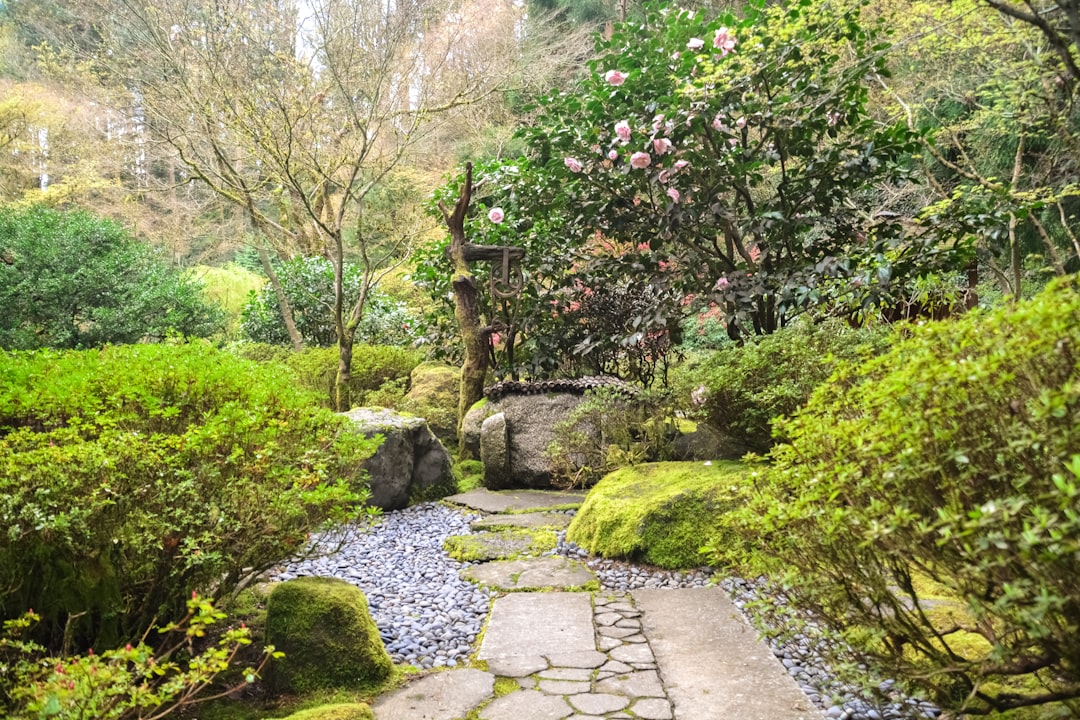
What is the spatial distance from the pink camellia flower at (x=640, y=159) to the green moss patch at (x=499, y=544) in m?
2.65

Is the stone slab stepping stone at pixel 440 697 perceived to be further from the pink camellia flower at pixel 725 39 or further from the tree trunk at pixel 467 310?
the tree trunk at pixel 467 310

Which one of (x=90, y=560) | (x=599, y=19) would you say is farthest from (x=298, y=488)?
(x=599, y=19)

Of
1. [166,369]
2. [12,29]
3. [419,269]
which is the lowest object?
[166,369]

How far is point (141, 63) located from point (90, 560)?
803cm

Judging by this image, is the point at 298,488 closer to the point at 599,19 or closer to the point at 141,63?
the point at 141,63

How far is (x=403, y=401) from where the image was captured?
7.71 metres

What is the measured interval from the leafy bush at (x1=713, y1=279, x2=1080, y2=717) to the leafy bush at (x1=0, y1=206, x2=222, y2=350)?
8578mm

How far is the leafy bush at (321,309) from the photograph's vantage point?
10.3m

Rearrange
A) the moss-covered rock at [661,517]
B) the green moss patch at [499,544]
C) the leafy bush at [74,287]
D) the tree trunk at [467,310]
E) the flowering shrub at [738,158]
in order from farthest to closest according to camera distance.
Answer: the leafy bush at [74,287] → the tree trunk at [467,310] → the flowering shrub at [738,158] → the green moss patch at [499,544] → the moss-covered rock at [661,517]

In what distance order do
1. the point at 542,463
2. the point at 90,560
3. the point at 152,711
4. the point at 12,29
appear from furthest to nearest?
1. the point at 12,29
2. the point at 542,463
3. the point at 90,560
4. the point at 152,711

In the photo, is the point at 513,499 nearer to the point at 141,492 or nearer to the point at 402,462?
the point at 402,462

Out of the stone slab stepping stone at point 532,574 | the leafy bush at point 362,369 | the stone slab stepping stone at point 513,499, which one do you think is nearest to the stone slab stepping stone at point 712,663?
the stone slab stepping stone at point 532,574

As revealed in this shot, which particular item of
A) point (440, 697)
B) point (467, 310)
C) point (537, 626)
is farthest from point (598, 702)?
point (467, 310)

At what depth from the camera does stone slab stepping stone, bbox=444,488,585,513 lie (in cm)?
542
